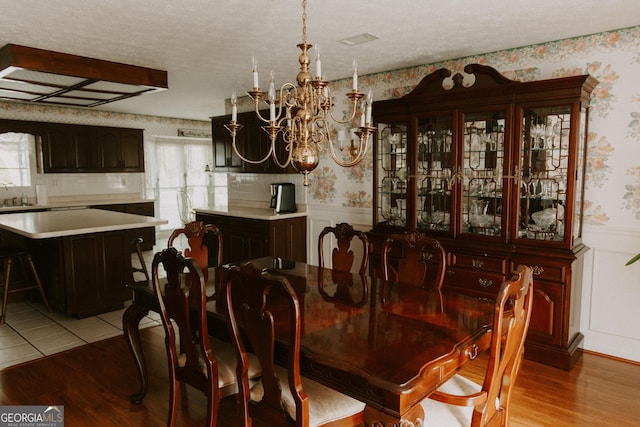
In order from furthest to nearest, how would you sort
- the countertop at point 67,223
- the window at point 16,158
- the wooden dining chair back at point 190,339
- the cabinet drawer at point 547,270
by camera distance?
the window at point 16,158 < the countertop at point 67,223 < the cabinet drawer at point 547,270 < the wooden dining chair back at point 190,339

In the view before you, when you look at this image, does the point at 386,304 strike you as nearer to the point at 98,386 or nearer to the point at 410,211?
the point at 410,211

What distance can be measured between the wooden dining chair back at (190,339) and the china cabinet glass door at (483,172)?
226 cm

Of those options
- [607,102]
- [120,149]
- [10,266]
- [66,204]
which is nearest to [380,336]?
[607,102]

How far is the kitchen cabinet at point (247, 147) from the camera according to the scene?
541 centimetres

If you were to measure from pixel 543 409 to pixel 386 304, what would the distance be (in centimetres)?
130

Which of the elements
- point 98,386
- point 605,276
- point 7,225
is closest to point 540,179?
point 605,276

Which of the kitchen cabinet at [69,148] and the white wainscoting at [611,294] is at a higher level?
the kitchen cabinet at [69,148]

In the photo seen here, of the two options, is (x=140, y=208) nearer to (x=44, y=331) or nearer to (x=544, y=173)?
(x=44, y=331)

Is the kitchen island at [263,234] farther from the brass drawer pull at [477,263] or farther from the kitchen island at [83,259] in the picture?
the brass drawer pull at [477,263]

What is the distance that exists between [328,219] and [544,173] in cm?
249

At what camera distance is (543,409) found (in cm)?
261

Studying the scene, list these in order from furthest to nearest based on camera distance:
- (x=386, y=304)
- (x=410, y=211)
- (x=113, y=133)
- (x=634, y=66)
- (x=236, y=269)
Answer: (x=113, y=133) → (x=410, y=211) → (x=634, y=66) → (x=386, y=304) → (x=236, y=269)
